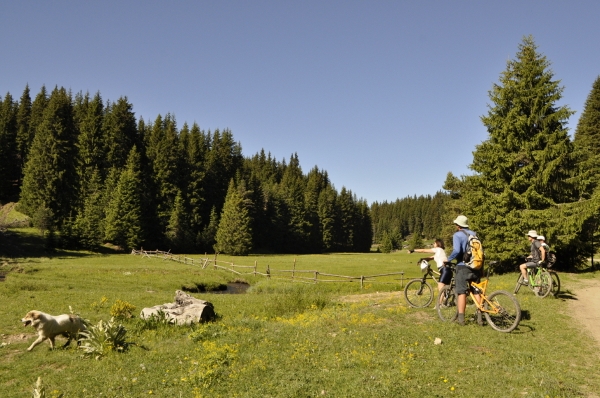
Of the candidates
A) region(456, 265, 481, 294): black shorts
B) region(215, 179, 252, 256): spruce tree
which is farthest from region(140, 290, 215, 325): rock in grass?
region(215, 179, 252, 256): spruce tree

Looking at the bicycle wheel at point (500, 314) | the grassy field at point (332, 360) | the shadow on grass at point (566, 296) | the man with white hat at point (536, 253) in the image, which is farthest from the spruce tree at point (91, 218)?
the bicycle wheel at point (500, 314)

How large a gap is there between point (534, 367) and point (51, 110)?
83.6m

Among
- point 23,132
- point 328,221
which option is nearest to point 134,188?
point 23,132

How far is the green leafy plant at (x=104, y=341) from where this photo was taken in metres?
10.1

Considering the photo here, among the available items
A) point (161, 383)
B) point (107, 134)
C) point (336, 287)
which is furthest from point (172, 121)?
point (161, 383)

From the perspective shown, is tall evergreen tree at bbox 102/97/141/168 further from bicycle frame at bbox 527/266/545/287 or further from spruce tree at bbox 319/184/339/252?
bicycle frame at bbox 527/266/545/287

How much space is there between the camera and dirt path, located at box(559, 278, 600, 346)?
10942 mm

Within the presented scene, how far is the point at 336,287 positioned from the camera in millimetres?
31344

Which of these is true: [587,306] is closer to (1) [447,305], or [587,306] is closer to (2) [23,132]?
(1) [447,305]

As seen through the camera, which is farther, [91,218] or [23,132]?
[23,132]

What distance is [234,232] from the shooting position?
74.1m

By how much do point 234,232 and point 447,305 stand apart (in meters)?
64.9

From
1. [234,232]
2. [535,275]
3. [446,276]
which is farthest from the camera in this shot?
[234,232]

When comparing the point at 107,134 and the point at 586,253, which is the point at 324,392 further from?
the point at 107,134
